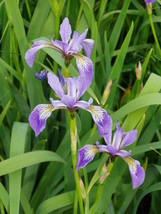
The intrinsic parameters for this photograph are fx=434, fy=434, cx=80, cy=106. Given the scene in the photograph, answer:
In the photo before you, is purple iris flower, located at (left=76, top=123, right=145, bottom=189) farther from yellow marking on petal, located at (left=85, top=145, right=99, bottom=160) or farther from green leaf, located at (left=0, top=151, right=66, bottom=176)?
green leaf, located at (left=0, top=151, right=66, bottom=176)

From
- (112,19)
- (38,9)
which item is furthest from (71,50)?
(112,19)

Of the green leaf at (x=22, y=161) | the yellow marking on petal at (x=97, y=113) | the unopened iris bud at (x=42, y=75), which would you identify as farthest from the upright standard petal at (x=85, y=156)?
the unopened iris bud at (x=42, y=75)

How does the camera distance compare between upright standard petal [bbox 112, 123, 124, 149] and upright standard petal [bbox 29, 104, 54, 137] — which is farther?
upright standard petal [bbox 112, 123, 124, 149]

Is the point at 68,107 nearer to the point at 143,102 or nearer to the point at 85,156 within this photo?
the point at 85,156

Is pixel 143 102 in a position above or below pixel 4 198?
above

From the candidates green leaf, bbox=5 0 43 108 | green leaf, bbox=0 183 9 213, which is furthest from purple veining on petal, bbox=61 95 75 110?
green leaf, bbox=5 0 43 108

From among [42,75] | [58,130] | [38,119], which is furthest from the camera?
[58,130]

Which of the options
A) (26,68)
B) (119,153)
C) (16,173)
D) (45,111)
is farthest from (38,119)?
(26,68)
